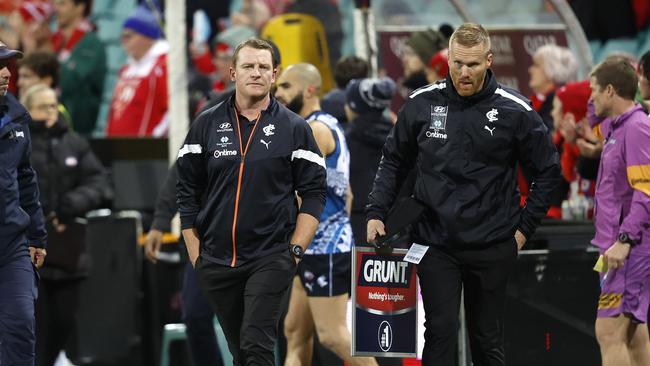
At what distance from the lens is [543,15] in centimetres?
1174

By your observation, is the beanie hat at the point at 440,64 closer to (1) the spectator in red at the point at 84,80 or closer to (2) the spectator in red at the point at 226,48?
(2) the spectator in red at the point at 226,48

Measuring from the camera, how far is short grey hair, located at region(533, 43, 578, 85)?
10.3 m

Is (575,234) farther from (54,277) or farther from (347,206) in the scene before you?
(54,277)

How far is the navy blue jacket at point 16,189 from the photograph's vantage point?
739 cm

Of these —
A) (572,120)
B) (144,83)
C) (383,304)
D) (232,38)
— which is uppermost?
(232,38)

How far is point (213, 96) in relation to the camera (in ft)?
30.0

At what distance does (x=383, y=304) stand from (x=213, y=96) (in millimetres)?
2269

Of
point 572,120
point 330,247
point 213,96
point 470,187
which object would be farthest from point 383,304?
point 572,120

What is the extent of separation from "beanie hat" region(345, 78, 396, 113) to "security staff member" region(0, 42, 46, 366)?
2561 mm

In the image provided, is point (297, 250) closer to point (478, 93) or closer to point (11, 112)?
point (478, 93)

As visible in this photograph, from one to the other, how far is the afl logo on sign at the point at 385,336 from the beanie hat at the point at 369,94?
225 centimetres

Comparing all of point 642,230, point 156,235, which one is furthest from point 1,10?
point 642,230

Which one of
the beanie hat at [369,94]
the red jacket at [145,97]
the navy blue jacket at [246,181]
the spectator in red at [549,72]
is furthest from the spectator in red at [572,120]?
the red jacket at [145,97]

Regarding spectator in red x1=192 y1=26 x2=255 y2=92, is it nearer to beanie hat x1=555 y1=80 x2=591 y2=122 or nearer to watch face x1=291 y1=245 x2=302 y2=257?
beanie hat x1=555 y1=80 x2=591 y2=122
